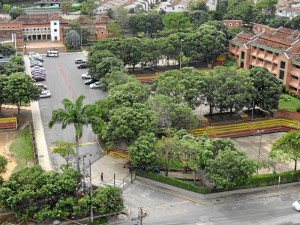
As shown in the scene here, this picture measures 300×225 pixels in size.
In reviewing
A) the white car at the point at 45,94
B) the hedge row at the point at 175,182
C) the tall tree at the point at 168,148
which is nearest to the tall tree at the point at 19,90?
the white car at the point at 45,94

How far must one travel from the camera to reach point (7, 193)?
3159 centimetres

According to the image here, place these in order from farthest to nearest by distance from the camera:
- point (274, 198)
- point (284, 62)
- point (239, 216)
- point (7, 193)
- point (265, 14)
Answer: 1. point (265, 14)
2. point (284, 62)
3. point (274, 198)
4. point (239, 216)
5. point (7, 193)

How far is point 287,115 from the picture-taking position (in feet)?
171

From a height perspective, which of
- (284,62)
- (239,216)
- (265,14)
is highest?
(265,14)

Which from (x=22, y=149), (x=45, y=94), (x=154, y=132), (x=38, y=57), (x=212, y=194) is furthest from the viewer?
(x=38, y=57)

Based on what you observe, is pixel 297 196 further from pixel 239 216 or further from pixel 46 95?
pixel 46 95

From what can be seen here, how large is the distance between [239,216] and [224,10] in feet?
267

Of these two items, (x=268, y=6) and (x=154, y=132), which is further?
(x=268, y=6)

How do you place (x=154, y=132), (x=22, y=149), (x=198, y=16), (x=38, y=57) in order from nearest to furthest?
1. (x=154, y=132)
2. (x=22, y=149)
3. (x=38, y=57)
4. (x=198, y=16)

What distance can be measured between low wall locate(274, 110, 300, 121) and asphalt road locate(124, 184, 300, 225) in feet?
53.3

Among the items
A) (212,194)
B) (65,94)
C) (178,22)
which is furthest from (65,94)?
(178,22)

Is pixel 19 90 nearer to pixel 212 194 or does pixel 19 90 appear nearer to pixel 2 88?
pixel 2 88

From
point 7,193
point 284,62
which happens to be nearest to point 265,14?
point 284,62

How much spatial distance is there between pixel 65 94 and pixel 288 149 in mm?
30525
